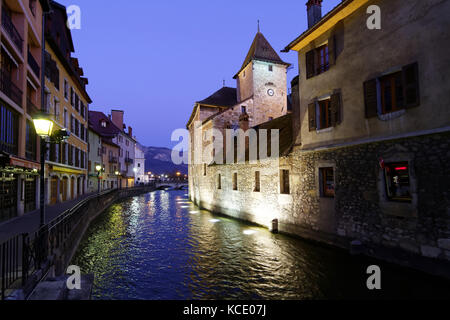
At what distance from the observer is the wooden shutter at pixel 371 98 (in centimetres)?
893

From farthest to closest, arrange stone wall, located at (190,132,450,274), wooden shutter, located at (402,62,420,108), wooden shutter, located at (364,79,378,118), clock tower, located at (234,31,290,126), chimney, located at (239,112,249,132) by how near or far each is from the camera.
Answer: clock tower, located at (234,31,290,126) → chimney, located at (239,112,249,132) → wooden shutter, located at (364,79,378,118) → wooden shutter, located at (402,62,420,108) → stone wall, located at (190,132,450,274)

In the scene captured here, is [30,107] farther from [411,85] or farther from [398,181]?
[398,181]

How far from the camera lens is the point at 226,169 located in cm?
2070

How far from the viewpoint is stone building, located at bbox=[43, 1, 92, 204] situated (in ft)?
60.0

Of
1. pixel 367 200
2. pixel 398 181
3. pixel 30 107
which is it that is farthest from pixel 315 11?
pixel 30 107

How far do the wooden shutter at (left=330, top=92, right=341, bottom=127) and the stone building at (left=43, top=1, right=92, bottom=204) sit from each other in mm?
17835

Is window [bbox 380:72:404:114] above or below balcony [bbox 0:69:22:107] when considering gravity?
below

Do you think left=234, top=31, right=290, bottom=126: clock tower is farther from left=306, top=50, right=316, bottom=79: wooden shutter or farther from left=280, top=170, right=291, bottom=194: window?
left=306, top=50, right=316, bottom=79: wooden shutter

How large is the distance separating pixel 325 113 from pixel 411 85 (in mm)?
3545

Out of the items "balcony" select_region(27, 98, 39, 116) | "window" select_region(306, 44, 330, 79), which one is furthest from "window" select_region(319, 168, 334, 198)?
"balcony" select_region(27, 98, 39, 116)

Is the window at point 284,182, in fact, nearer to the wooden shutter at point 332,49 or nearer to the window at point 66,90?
the wooden shutter at point 332,49

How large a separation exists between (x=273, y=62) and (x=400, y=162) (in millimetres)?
20506
